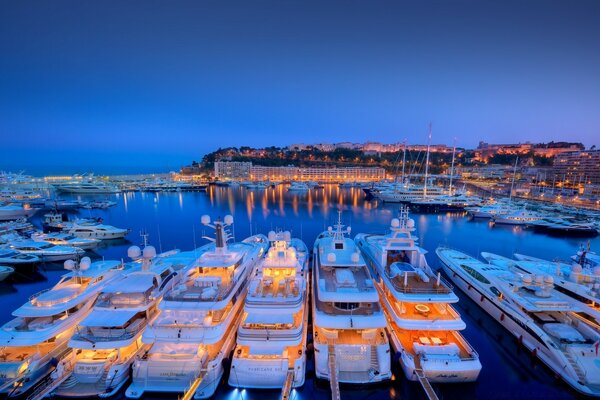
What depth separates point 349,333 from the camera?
1188 centimetres

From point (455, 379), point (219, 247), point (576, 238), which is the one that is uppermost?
point (219, 247)

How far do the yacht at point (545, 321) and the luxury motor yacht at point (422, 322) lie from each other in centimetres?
333

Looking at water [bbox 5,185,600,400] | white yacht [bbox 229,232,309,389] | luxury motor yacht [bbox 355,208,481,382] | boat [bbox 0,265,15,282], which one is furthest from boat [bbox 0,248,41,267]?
luxury motor yacht [bbox 355,208,481,382]

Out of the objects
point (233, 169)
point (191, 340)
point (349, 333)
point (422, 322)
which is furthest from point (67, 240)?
point (233, 169)

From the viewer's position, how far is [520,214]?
43250 millimetres

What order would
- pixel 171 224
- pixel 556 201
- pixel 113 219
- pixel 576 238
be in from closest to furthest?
pixel 576 238
pixel 171 224
pixel 113 219
pixel 556 201

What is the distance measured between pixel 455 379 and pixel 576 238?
1577 inches

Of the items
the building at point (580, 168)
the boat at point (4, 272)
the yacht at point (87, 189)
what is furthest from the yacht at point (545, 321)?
the yacht at point (87, 189)

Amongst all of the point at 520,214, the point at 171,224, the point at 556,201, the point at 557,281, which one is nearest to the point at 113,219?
the point at 171,224

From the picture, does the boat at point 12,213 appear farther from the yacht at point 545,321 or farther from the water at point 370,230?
the yacht at point 545,321

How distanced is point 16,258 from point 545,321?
3614 cm

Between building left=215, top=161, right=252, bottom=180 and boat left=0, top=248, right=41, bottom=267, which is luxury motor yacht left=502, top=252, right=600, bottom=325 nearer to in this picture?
boat left=0, top=248, right=41, bottom=267

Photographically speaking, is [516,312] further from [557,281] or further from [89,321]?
[89,321]

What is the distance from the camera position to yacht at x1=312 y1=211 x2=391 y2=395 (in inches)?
399
